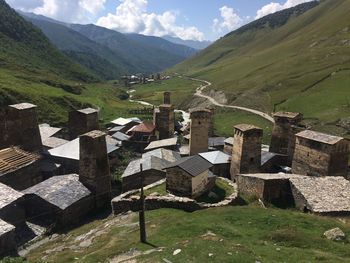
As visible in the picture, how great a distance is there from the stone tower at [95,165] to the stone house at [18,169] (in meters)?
6.52

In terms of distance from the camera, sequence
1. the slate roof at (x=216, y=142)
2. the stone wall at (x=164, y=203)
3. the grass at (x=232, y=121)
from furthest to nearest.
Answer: the grass at (x=232, y=121) < the slate roof at (x=216, y=142) < the stone wall at (x=164, y=203)

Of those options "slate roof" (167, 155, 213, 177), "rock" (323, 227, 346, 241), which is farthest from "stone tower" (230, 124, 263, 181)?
"rock" (323, 227, 346, 241)

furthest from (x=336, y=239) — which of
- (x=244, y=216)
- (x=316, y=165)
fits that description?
(x=316, y=165)

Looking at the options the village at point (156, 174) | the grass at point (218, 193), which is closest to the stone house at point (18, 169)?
the village at point (156, 174)

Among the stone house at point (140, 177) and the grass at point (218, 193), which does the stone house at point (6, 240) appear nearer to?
the grass at point (218, 193)

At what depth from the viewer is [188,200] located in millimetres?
32031

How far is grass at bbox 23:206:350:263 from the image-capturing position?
20.3 m

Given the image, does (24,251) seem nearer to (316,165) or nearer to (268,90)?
(316,165)

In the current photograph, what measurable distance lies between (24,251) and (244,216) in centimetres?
1673

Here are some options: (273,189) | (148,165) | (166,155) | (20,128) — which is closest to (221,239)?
(273,189)

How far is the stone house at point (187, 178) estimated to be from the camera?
1332 inches

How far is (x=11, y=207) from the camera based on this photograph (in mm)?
33312

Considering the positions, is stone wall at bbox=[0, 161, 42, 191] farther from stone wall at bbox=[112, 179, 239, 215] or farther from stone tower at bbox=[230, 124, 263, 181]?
stone tower at bbox=[230, 124, 263, 181]

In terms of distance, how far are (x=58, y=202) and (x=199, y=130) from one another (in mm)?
21665
